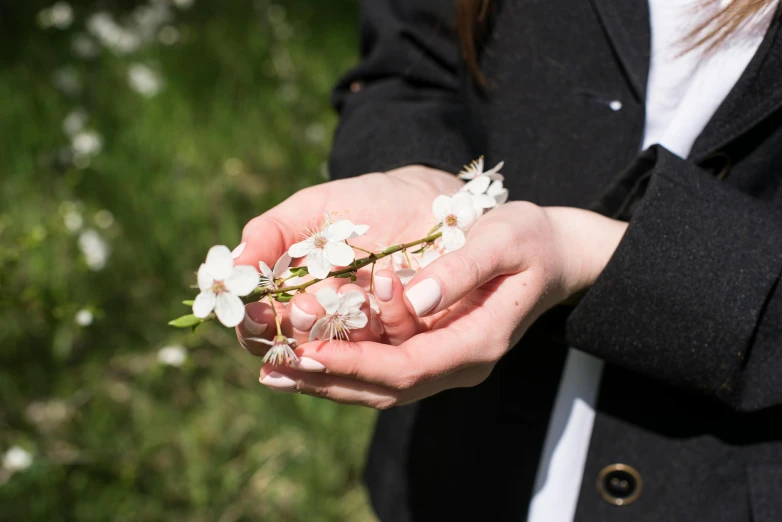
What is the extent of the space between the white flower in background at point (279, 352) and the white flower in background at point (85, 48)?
2.98 metres

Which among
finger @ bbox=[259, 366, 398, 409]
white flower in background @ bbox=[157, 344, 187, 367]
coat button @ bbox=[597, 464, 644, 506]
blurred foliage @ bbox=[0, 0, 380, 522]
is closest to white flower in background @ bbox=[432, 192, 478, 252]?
finger @ bbox=[259, 366, 398, 409]

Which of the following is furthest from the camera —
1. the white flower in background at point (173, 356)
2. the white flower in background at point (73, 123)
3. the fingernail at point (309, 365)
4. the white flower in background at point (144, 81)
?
the white flower in background at point (144, 81)

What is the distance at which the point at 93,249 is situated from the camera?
6.81ft

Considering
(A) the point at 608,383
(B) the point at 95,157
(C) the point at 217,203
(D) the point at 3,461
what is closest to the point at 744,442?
(A) the point at 608,383

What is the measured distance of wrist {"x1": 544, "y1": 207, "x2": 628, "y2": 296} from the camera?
0.87 meters

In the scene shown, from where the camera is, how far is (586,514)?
104cm

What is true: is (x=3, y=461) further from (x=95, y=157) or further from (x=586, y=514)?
(x=586, y=514)

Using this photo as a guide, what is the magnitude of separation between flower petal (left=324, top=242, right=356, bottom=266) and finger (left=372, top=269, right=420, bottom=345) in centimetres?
4

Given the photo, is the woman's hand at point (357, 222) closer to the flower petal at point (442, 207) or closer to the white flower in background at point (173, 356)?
the flower petal at point (442, 207)

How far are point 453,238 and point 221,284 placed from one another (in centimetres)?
31

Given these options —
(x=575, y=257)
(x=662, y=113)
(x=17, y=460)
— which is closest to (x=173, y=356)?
(x=17, y=460)

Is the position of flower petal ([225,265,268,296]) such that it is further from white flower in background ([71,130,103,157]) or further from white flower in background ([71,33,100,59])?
white flower in background ([71,33,100,59])

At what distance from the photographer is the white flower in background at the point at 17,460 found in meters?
1.63

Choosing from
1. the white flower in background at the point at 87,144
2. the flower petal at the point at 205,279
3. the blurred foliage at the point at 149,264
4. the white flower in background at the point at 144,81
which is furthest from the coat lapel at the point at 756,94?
the white flower in background at the point at 144,81
